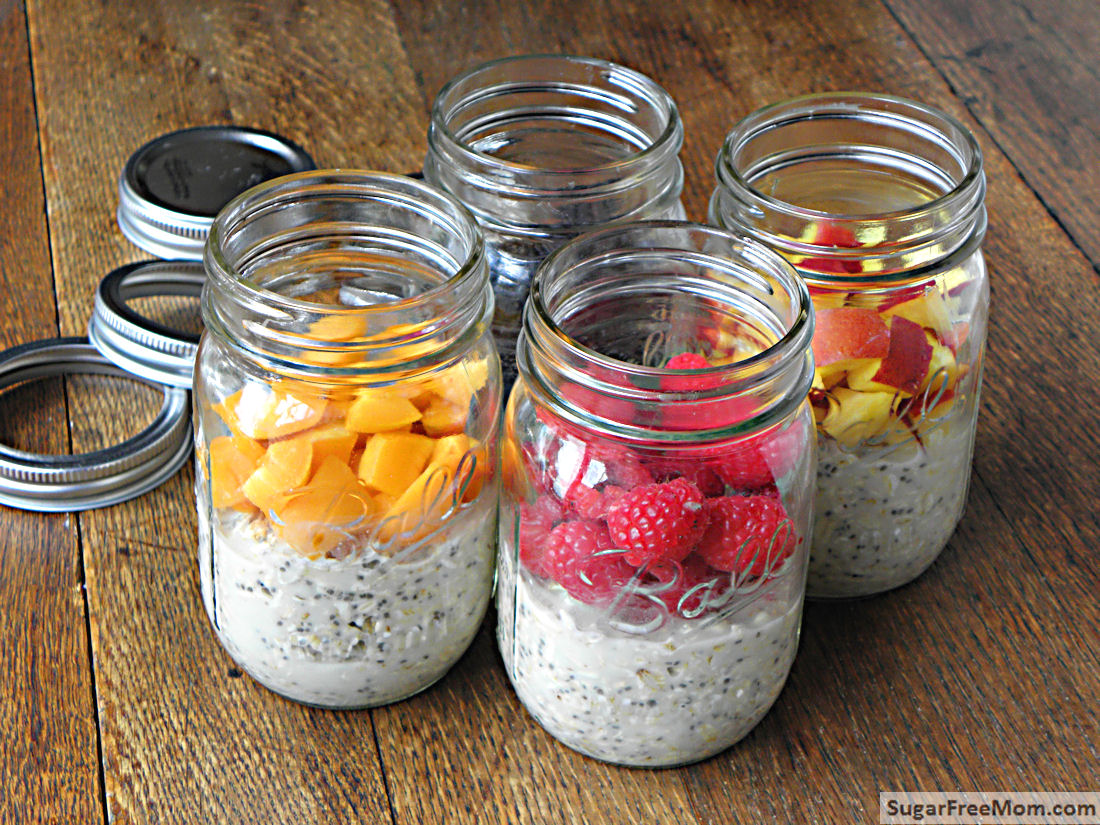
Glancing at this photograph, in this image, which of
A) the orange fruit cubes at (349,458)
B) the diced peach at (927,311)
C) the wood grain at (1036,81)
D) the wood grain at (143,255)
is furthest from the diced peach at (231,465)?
the wood grain at (1036,81)

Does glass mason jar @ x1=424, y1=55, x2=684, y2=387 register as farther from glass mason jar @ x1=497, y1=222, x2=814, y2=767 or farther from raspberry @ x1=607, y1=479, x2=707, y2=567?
raspberry @ x1=607, y1=479, x2=707, y2=567

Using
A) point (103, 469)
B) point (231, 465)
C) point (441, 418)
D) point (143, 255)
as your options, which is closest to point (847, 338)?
point (441, 418)

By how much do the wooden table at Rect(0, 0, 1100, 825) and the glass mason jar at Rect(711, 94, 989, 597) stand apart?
66 mm

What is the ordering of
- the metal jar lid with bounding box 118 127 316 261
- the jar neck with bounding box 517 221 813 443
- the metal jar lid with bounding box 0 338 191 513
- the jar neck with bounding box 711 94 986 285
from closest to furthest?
the jar neck with bounding box 517 221 813 443 < the jar neck with bounding box 711 94 986 285 < the metal jar lid with bounding box 0 338 191 513 < the metal jar lid with bounding box 118 127 316 261

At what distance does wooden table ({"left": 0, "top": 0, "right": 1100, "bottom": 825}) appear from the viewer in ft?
2.31

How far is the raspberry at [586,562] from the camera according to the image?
632mm

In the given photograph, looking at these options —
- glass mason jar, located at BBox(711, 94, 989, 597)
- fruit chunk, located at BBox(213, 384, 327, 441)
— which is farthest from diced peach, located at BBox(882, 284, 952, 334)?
fruit chunk, located at BBox(213, 384, 327, 441)

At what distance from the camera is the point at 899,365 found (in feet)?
2.35

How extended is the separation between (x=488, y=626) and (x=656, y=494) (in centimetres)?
24

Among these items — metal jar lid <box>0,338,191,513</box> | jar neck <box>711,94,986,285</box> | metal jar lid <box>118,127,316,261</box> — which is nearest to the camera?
jar neck <box>711,94,986,285</box>

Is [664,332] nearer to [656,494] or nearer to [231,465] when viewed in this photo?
[656,494]

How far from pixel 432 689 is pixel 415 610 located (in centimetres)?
8

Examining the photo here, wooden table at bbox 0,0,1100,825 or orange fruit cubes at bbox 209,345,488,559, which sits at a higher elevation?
orange fruit cubes at bbox 209,345,488,559

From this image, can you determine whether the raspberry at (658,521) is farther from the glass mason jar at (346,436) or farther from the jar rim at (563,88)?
the jar rim at (563,88)
